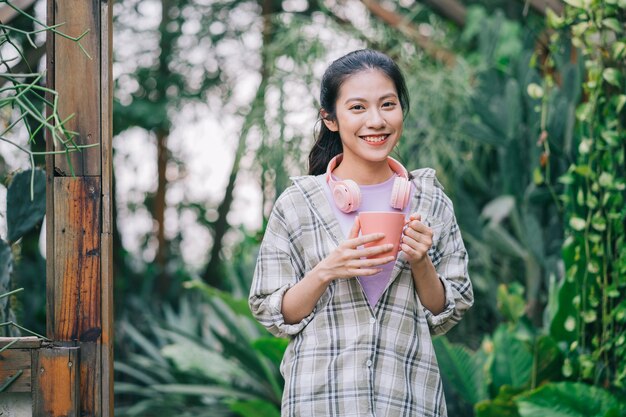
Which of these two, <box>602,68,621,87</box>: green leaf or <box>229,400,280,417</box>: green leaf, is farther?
<box>229,400,280,417</box>: green leaf

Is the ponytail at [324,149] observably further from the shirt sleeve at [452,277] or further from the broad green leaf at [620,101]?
the broad green leaf at [620,101]

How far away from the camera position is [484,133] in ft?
13.9

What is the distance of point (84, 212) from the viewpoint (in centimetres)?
199

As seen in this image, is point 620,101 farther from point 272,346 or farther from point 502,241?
point 272,346

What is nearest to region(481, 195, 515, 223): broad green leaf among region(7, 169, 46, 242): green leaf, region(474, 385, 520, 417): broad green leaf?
region(474, 385, 520, 417): broad green leaf

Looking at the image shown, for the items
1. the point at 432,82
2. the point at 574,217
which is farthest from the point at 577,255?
the point at 432,82

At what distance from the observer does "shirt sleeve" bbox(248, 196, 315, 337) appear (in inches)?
73.4

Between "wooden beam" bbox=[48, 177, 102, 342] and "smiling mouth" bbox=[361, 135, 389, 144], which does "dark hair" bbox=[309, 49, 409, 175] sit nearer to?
"smiling mouth" bbox=[361, 135, 389, 144]

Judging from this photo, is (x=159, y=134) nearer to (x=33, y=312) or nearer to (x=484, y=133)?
(x=33, y=312)

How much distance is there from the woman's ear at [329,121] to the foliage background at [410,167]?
806 millimetres

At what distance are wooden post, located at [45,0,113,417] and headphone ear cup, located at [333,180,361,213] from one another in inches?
22.1

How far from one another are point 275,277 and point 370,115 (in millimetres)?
430

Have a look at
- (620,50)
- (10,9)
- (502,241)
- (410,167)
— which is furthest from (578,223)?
(10,9)

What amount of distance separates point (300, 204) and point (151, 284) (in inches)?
191
